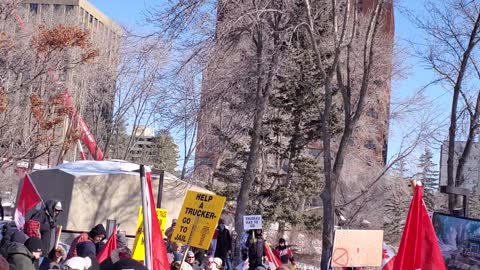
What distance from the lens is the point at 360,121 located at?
1307 inches

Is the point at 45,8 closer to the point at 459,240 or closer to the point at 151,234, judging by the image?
the point at 459,240

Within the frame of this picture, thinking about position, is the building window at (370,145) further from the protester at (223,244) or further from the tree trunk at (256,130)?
the protester at (223,244)

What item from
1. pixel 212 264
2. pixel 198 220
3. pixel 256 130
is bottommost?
pixel 212 264

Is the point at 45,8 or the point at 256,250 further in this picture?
the point at 45,8

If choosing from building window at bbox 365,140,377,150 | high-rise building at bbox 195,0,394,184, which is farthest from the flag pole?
building window at bbox 365,140,377,150

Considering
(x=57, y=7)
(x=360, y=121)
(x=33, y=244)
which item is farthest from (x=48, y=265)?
(x=57, y=7)

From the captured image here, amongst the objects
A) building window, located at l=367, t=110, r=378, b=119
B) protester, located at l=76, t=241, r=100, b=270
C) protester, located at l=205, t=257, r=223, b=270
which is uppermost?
building window, located at l=367, t=110, r=378, b=119

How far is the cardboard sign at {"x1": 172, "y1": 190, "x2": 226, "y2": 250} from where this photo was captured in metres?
10.0

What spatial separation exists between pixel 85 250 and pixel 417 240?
14.1ft

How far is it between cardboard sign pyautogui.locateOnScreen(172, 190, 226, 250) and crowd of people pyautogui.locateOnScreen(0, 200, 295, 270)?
22 cm

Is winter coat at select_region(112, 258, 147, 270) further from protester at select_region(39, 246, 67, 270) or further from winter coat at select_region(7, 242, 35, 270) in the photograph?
protester at select_region(39, 246, 67, 270)

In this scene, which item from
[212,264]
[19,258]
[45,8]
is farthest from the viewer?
[45,8]

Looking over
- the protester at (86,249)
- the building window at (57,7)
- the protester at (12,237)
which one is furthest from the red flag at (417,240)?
the building window at (57,7)

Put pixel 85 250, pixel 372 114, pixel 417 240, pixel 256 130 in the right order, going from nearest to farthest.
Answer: pixel 417 240 → pixel 85 250 → pixel 256 130 → pixel 372 114
